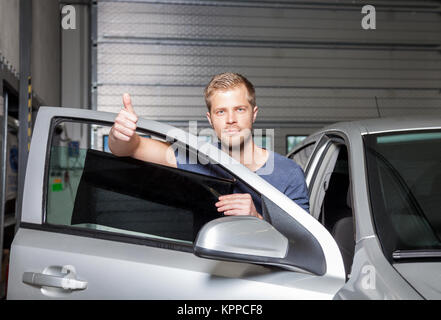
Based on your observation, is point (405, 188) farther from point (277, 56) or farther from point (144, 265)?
point (277, 56)

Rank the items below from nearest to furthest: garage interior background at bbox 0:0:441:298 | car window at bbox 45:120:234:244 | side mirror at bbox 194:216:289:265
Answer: side mirror at bbox 194:216:289:265 < car window at bbox 45:120:234:244 < garage interior background at bbox 0:0:441:298

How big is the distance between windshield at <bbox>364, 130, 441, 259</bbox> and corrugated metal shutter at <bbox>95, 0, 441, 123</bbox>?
497 cm

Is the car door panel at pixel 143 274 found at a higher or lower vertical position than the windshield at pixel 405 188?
lower

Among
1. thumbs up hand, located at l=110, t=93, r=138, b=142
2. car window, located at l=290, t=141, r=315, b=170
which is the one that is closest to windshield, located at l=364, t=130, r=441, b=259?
thumbs up hand, located at l=110, t=93, r=138, b=142

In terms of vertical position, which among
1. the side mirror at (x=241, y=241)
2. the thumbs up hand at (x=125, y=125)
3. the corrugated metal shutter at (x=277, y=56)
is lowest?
the side mirror at (x=241, y=241)

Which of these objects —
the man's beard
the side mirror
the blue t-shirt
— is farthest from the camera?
the blue t-shirt

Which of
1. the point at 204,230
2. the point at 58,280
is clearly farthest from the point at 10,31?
the point at 204,230

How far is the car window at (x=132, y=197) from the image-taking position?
1.56 meters

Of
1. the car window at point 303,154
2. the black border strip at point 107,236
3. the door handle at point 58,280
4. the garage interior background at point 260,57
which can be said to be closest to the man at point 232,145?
the black border strip at point 107,236

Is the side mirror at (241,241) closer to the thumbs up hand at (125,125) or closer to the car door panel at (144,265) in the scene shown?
the car door panel at (144,265)

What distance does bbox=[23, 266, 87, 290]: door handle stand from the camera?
55.9 inches

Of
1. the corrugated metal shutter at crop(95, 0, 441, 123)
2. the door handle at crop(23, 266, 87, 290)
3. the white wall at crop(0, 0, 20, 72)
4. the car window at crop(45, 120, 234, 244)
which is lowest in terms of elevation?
the door handle at crop(23, 266, 87, 290)

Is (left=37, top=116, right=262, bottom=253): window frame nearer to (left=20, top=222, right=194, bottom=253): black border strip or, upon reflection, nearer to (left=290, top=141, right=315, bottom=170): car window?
(left=20, top=222, right=194, bottom=253): black border strip
